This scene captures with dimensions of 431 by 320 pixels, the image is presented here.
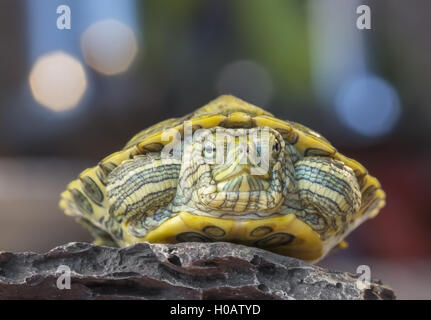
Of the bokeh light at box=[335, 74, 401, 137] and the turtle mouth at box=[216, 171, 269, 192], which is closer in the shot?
the turtle mouth at box=[216, 171, 269, 192]

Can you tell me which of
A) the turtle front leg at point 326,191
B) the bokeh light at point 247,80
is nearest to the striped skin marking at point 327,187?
the turtle front leg at point 326,191

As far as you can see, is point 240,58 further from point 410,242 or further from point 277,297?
point 277,297

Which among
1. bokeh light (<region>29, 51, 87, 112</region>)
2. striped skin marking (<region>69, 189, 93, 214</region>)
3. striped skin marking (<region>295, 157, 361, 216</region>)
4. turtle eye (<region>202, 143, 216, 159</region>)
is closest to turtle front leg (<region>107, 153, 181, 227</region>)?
turtle eye (<region>202, 143, 216, 159</region>)

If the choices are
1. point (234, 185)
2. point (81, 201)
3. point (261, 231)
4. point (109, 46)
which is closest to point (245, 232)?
point (261, 231)

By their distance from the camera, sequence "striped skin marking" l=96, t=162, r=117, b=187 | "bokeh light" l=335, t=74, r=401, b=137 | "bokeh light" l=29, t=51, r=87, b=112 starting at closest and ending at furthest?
"striped skin marking" l=96, t=162, r=117, b=187 → "bokeh light" l=29, t=51, r=87, b=112 → "bokeh light" l=335, t=74, r=401, b=137

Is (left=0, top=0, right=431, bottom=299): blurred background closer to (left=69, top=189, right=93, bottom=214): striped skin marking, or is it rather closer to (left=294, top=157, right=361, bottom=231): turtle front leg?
(left=69, top=189, right=93, bottom=214): striped skin marking

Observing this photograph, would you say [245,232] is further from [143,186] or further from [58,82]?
[58,82]
